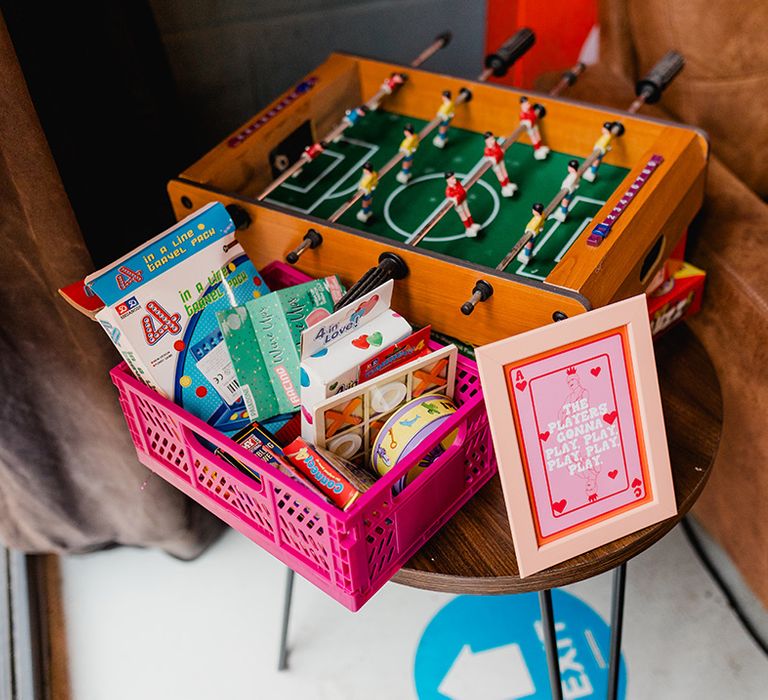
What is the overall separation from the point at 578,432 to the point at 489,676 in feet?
2.38

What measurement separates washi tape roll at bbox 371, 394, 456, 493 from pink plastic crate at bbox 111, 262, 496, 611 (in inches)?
1.1

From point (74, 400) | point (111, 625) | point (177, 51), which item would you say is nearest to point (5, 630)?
point (111, 625)

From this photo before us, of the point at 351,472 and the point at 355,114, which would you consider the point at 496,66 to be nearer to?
the point at 355,114

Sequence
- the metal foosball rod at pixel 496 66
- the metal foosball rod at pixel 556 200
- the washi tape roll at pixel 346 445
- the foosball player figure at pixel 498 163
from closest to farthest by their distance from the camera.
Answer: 1. the washi tape roll at pixel 346 445
2. the metal foosball rod at pixel 556 200
3. the foosball player figure at pixel 498 163
4. the metal foosball rod at pixel 496 66

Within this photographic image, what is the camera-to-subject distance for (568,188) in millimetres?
1183

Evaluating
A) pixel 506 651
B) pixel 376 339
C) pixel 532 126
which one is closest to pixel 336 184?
pixel 532 126

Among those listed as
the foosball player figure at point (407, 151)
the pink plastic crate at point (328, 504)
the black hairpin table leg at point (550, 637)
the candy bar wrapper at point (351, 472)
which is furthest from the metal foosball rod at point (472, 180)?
the black hairpin table leg at point (550, 637)

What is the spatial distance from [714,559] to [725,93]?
0.88 metres

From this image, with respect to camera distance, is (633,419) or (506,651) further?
(506,651)

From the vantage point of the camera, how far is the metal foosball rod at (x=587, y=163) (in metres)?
1.03

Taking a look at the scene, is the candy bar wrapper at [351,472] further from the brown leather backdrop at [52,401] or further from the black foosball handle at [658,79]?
the black foosball handle at [658,79]

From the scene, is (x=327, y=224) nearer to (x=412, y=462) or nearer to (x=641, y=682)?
(x=412, y=462)

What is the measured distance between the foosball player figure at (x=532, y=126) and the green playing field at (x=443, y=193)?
0.01 meters

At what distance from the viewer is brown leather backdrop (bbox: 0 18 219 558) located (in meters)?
→ 1.14
